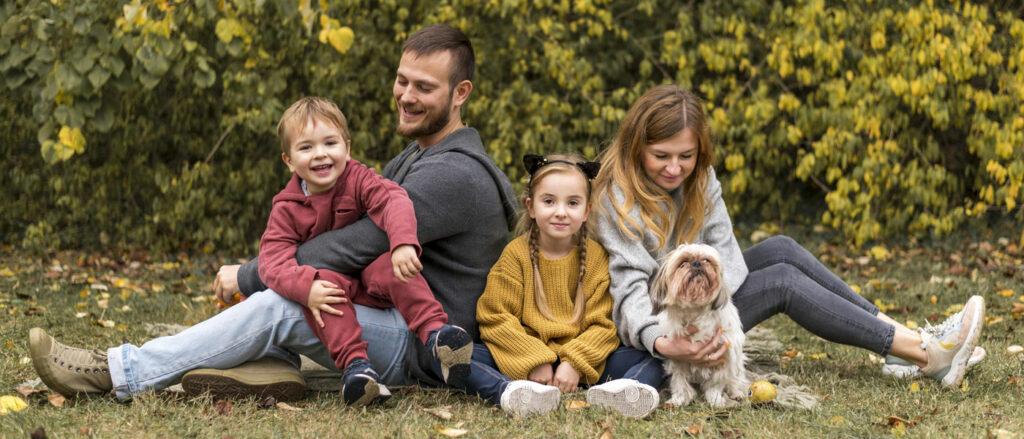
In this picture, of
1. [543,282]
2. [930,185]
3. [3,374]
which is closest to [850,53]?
[930,185]

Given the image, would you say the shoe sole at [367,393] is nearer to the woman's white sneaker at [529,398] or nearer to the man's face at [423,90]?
the woman's white sneaker at [529,398]

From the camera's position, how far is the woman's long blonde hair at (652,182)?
407 cm

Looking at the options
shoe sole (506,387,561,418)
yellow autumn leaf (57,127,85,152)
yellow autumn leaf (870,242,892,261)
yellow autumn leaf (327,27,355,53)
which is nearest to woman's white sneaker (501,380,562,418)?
shoe sole (506,387,561,418)

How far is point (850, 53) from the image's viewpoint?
8078 millimetres

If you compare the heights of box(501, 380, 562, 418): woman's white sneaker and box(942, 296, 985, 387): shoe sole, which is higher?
box(942, 296, 985, 387): shoe sole

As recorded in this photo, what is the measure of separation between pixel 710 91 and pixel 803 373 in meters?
4.40

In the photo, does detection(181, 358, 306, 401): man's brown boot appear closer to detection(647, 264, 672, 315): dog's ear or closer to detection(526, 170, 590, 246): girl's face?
detection(526, 170, 590, 246): girl's face

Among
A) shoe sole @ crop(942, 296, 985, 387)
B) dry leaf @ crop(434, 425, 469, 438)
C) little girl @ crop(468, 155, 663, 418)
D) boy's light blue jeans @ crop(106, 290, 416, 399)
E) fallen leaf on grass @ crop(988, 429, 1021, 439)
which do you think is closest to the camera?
fallen leaf on grass @ crop(988, 429, 1021, 439)

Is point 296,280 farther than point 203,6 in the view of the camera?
No

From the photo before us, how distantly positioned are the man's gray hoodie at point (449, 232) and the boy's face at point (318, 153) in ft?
0.62

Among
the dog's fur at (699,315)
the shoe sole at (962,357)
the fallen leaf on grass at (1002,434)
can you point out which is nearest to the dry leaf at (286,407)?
the dog's fur at (699,315)

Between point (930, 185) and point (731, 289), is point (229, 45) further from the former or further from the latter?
point (930, 185)

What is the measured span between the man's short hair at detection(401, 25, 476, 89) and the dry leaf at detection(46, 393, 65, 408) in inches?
66.9

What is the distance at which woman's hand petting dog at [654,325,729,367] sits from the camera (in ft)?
12.1
